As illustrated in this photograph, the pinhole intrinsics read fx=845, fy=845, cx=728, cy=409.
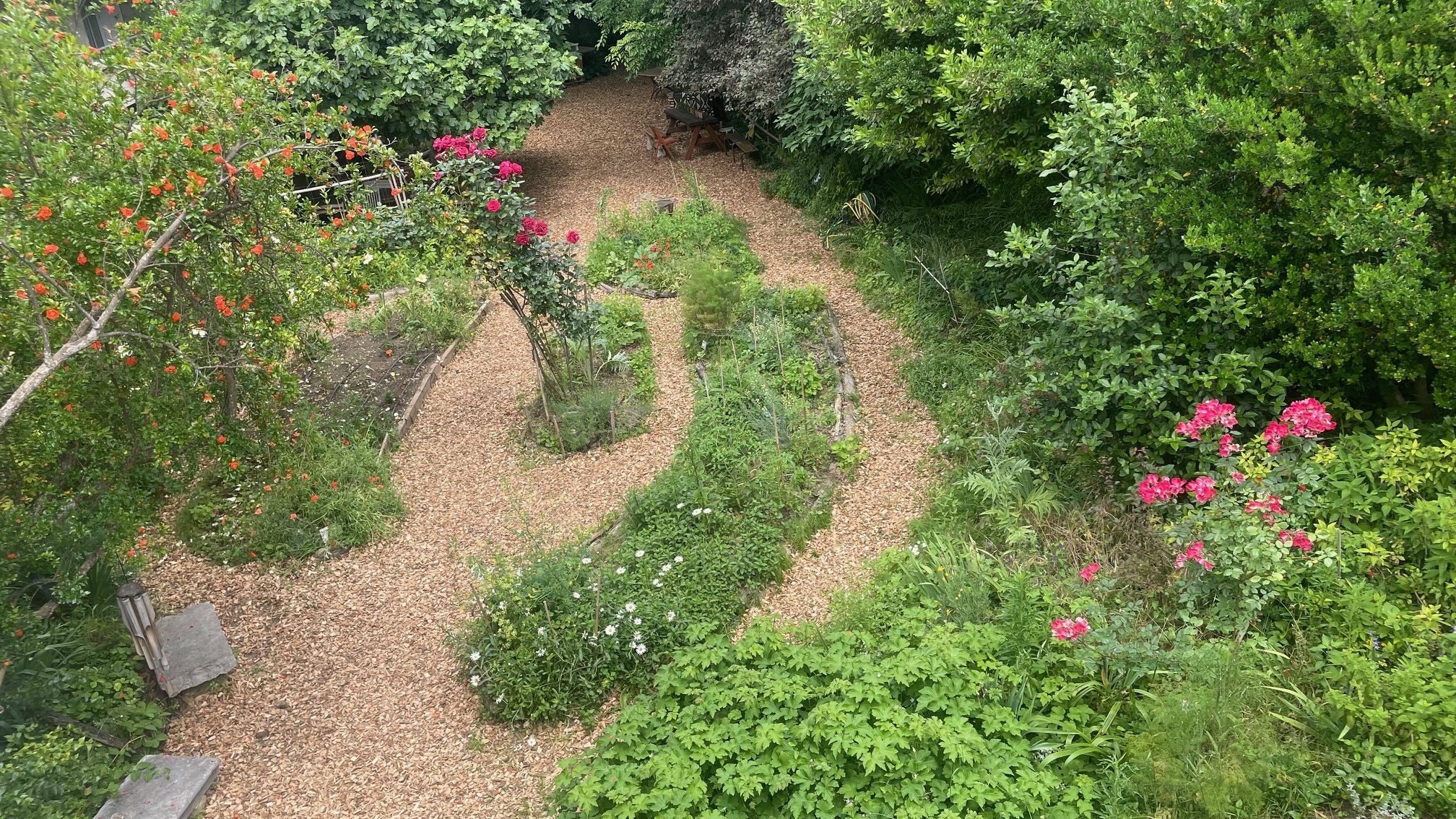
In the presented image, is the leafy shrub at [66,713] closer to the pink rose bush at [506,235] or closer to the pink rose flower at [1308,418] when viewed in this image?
the pink rose bush at [506,235]

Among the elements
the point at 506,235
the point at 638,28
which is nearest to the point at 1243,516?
the point at 506,235

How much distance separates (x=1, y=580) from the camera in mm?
3965

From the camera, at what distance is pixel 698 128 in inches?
513

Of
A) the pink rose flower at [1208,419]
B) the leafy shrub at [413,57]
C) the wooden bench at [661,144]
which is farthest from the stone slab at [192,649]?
the wooden bench at [661,144]

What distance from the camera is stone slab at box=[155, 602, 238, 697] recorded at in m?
4.70

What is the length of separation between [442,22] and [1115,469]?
9627 mm

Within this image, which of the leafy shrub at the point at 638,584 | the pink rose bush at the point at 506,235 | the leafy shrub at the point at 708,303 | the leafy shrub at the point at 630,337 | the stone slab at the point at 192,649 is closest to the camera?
the leafy shrub at the point at 638,584

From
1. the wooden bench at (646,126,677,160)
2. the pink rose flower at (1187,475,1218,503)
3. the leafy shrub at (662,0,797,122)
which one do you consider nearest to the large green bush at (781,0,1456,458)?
the pink rose flower at (1187,475,1218,503)

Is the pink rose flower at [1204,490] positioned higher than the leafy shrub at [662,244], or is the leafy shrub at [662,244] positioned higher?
the pink rose flower at [1204,490]

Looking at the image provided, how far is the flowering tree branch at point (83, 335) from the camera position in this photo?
11.2ft

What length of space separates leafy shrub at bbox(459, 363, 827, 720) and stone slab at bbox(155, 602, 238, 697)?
1394 millimetres

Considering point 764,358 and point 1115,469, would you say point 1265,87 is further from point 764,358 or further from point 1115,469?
point 764,358

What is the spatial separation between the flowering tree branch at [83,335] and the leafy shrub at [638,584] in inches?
89.5

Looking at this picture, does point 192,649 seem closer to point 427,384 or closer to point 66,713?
point 66,713
